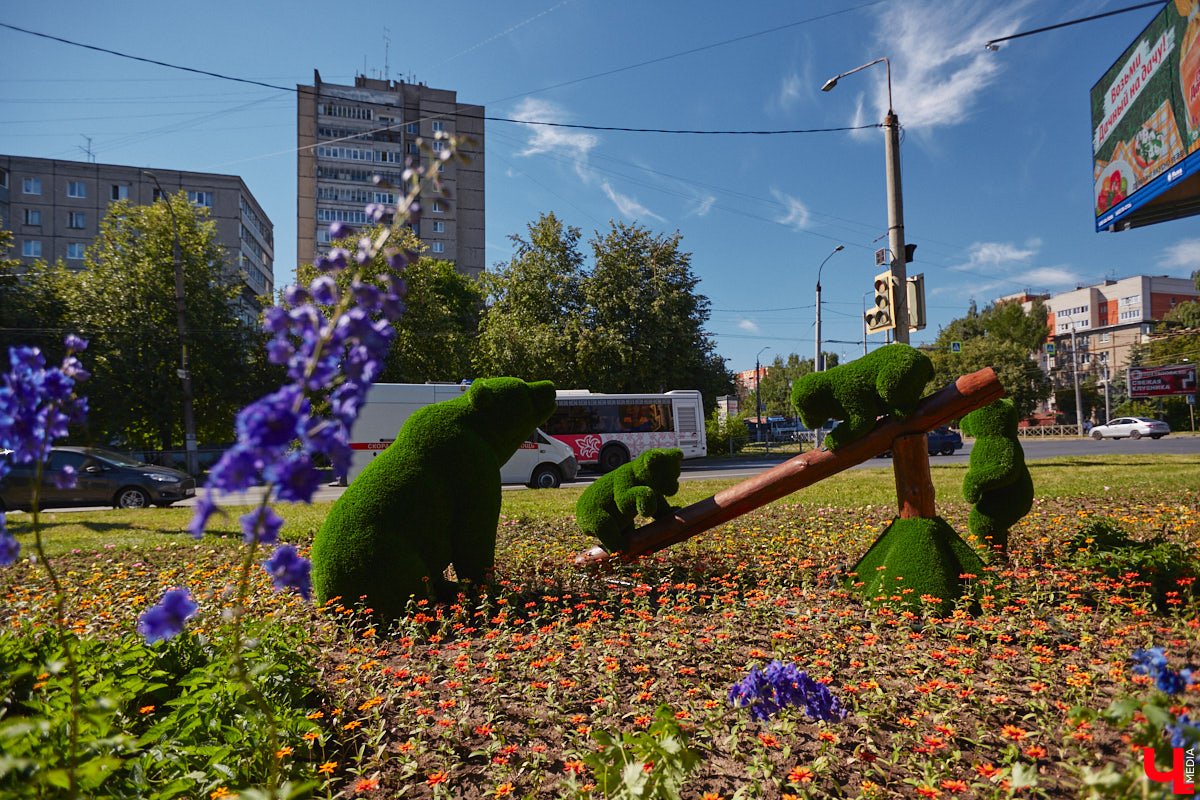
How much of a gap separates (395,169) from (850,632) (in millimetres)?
58655

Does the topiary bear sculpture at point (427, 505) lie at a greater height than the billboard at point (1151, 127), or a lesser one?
lesser

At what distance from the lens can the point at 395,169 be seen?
178 ft

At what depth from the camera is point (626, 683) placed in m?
3.04

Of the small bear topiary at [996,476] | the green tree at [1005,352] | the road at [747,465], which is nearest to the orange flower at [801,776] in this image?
the small bear topiary at [996,476]

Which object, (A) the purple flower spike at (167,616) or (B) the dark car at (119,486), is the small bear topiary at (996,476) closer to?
(A) the purple flower spike at (167,616)

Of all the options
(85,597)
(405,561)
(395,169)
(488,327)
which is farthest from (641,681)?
(395,169)

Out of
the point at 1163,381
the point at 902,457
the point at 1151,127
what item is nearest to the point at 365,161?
the point at 1151,127

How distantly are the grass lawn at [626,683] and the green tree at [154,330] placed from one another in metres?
19.7

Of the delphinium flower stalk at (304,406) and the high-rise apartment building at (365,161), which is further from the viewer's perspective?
the high-rise apartment building at (365,161)

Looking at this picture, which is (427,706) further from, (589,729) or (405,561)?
(405,561)

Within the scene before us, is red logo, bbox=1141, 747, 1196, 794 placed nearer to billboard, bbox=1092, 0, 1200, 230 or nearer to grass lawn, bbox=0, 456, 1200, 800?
grass lawn, bbox=0, 456, 1200, 800

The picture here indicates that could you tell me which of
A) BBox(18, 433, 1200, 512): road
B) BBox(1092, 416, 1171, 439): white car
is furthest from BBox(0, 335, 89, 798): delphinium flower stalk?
BBox(1092, 416, 1171, 439): white car

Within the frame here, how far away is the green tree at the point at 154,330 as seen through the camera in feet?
70.0

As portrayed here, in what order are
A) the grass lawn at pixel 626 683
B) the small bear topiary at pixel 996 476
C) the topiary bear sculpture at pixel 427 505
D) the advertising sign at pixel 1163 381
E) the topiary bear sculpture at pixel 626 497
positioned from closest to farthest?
1. the grass lawn at pixel 626 683
2. the topiary bear sculpture at pixel 427 505
3. the small bear topiary at pixel 996 476
4. the topiary bear sculpture at pixel 626 497
5. the advertising sign at pixel 1163 381
